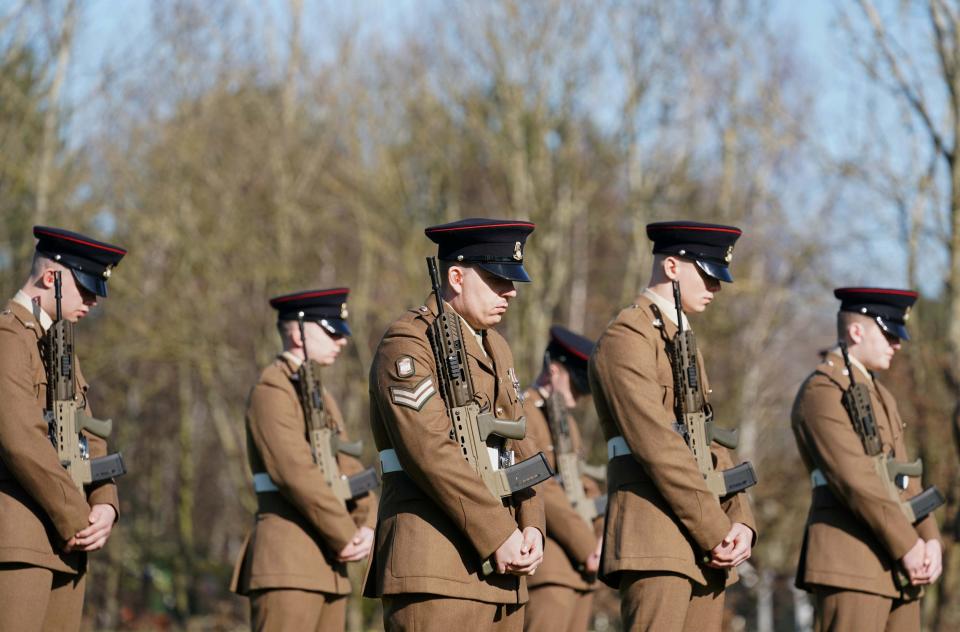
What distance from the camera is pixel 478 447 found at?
Answer: 4684 millimetres

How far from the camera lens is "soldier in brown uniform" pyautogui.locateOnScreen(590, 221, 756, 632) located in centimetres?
507

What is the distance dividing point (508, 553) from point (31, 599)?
193 cm

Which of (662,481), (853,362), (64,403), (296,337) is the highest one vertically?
(296,337)

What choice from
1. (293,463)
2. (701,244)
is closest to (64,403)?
(293,463)

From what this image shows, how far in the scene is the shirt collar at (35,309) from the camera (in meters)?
5.54

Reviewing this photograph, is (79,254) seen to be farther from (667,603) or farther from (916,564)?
(916,564)

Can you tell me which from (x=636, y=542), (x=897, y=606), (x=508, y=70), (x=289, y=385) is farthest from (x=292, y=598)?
(x=508, y=70)

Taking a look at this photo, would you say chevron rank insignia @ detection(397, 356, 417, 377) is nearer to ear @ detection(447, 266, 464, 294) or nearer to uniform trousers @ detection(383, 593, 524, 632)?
ear @ detection(447, 266, 464, 294)

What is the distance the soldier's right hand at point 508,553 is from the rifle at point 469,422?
0.49 ft

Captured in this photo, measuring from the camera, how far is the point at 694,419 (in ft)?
17.4

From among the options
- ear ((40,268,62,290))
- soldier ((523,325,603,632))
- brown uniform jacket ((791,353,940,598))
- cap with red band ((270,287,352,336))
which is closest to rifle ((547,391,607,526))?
soldier ((523,325,603,632))

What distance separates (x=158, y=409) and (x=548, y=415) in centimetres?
1542

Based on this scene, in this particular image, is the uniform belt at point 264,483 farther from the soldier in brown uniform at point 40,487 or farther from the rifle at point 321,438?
the soldier in brown uniform at point 40,487

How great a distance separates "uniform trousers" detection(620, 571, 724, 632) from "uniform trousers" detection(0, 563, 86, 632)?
2.19 m
